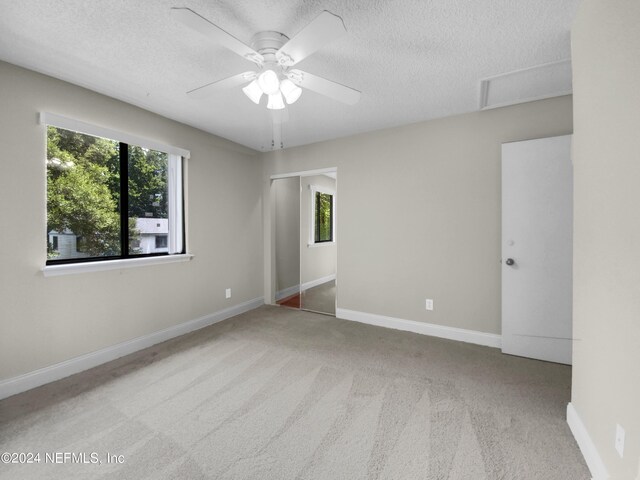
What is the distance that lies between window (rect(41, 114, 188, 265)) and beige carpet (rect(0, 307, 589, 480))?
1108 mm

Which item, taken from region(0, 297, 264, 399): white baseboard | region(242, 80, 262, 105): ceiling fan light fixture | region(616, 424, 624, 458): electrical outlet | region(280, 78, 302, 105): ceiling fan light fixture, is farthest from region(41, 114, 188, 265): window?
region(616, 424, 624, 458): electrical outlet

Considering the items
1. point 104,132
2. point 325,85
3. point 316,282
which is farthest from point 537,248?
point 104,132

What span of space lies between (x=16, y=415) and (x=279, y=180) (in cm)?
367

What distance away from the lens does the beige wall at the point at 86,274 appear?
6.46ft

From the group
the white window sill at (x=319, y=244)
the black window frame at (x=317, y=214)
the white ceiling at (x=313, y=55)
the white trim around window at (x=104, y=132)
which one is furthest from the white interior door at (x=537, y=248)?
the white trim around window at (x=104, y=132)

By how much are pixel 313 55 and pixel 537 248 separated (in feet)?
8.25

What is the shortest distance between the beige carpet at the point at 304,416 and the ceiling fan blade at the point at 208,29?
7.09 feet

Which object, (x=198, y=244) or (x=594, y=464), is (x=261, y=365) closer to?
(x=198, y=244)

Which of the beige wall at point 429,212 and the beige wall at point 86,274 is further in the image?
the beige wall at point 429,212

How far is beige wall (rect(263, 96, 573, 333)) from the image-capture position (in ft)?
9.07

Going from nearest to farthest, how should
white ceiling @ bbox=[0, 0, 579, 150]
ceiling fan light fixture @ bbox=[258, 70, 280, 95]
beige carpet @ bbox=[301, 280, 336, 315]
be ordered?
1. white ceiling @ bbox=[0, 0, 579, 150]
2. ceiling fan light fixture @ bbox=[258, 70, 280, 95]
3. beige carpet @ bbox=[301, 280, 336, 315]

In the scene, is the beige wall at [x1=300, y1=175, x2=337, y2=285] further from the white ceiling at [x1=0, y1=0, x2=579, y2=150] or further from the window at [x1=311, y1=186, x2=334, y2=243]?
the white ceiling at [x1=0, y1=0, x2=579, y2=150]

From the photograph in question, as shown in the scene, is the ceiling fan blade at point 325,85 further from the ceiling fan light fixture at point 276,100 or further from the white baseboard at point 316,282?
the white baseboard at point 316,282

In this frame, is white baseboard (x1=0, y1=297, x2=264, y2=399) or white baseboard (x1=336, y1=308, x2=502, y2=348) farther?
white baseboard (x1=336, y1=308, x2=502, y2=348)
